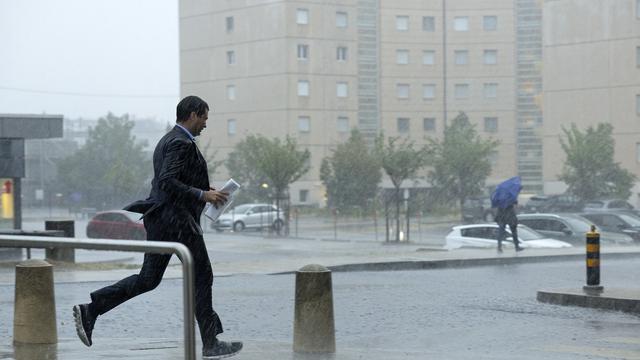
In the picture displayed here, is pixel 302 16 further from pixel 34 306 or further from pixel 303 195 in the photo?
pixel 34 306

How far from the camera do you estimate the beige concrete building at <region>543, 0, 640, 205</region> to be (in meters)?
68.6

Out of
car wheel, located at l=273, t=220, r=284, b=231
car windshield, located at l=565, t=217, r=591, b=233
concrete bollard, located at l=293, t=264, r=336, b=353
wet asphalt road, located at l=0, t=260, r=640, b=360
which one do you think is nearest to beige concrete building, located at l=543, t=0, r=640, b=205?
car wheel, located at l=273, t=220, r=284, b=231

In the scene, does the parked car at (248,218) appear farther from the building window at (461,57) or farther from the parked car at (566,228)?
the building window at (461,57)

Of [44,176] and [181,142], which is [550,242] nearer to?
[181,142]

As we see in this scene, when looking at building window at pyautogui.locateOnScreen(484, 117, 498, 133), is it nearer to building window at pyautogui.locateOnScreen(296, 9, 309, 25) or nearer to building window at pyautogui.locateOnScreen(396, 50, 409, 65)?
building window at pyautogui.locateOnScreen(396, 50, 409, 65)

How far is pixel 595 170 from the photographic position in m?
59.2

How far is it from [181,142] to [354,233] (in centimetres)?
4809

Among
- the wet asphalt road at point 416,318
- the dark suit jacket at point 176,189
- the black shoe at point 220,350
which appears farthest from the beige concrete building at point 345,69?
the dark suit jacket at point 176,189

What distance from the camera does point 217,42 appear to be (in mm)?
86688

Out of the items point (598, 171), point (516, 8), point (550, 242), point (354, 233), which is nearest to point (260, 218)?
point (354, 233)

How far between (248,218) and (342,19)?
31.3 meters

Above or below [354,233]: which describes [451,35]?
above

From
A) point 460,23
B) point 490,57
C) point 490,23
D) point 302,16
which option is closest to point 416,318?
point 302,16

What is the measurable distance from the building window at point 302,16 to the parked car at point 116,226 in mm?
40820
